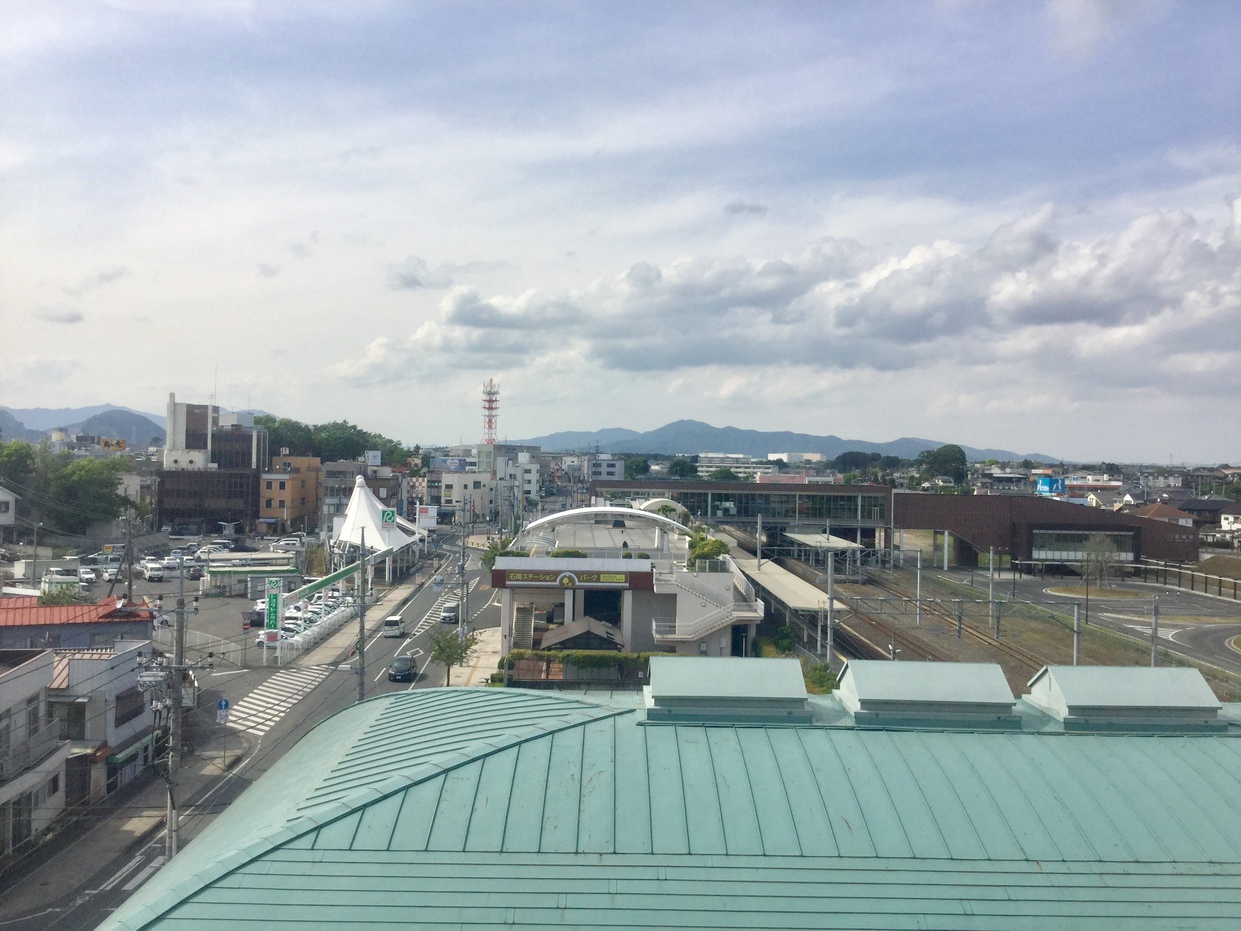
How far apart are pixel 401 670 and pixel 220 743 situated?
6.99m

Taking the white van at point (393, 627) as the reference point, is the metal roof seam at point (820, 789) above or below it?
above

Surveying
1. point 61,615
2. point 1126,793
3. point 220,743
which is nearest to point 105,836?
point 220,743

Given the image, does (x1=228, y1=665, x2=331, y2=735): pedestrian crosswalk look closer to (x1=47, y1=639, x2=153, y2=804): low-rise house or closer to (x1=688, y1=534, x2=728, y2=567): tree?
(x1=47, y1=639, x2=153, y2=804): low-rise house

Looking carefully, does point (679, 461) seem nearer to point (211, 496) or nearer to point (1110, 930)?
point (211, 496)

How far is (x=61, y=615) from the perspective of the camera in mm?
23203

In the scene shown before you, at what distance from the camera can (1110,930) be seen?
6.66 meters

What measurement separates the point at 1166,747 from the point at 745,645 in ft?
65.4

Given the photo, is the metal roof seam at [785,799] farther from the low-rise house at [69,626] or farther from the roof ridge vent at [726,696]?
the low-rise house at [69,626]

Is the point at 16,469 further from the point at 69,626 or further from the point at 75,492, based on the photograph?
the point at 69,626

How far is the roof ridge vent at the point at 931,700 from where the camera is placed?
9297 mm

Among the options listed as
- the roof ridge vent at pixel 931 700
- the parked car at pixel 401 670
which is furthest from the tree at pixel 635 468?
the roof ridge vent at pixel 931 700

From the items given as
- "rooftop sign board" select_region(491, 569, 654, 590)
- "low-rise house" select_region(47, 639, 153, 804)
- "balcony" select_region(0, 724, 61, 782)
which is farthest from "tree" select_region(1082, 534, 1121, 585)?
"balcony" select_region(0, 724, 61, 782)

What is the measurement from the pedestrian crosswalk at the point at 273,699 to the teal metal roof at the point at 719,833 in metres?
15.2

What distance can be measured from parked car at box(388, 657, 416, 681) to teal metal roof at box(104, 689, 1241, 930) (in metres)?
18.9
